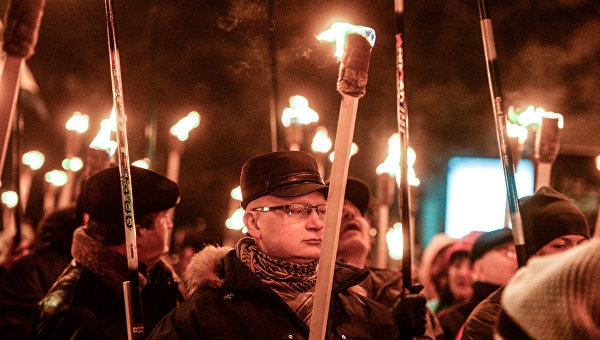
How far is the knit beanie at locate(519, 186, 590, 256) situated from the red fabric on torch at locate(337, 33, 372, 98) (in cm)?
178

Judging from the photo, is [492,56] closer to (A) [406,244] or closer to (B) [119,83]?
(A) [406,244]

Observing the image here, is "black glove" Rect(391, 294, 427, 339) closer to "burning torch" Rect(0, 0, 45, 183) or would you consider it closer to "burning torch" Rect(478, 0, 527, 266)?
"burning torch" Rect(478, 0, 527, 266)

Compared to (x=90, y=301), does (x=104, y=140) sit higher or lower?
higher

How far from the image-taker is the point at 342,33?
262cm

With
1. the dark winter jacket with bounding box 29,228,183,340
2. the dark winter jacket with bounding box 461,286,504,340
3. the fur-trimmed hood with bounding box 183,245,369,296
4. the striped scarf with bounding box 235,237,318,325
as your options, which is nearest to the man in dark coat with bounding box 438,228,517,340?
the dark winter jacket with bounding box 461,286,504,340

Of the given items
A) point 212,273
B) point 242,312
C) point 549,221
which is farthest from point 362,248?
point 242,312

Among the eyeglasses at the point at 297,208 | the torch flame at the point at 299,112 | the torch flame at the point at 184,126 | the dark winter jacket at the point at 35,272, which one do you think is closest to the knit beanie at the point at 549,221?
the eyeglasses at the point at 297,208

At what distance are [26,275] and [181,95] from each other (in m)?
6.96

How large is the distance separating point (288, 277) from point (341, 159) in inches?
36.6

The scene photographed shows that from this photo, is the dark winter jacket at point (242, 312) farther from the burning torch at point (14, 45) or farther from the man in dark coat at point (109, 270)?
the burning torch at point (14, 45)

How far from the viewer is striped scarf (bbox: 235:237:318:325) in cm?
308

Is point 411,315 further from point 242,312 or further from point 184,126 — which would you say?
point 184,126

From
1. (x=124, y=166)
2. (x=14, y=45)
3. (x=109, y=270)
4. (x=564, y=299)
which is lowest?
(x=109, y=270)

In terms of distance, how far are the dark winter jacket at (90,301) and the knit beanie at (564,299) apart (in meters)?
2.48
